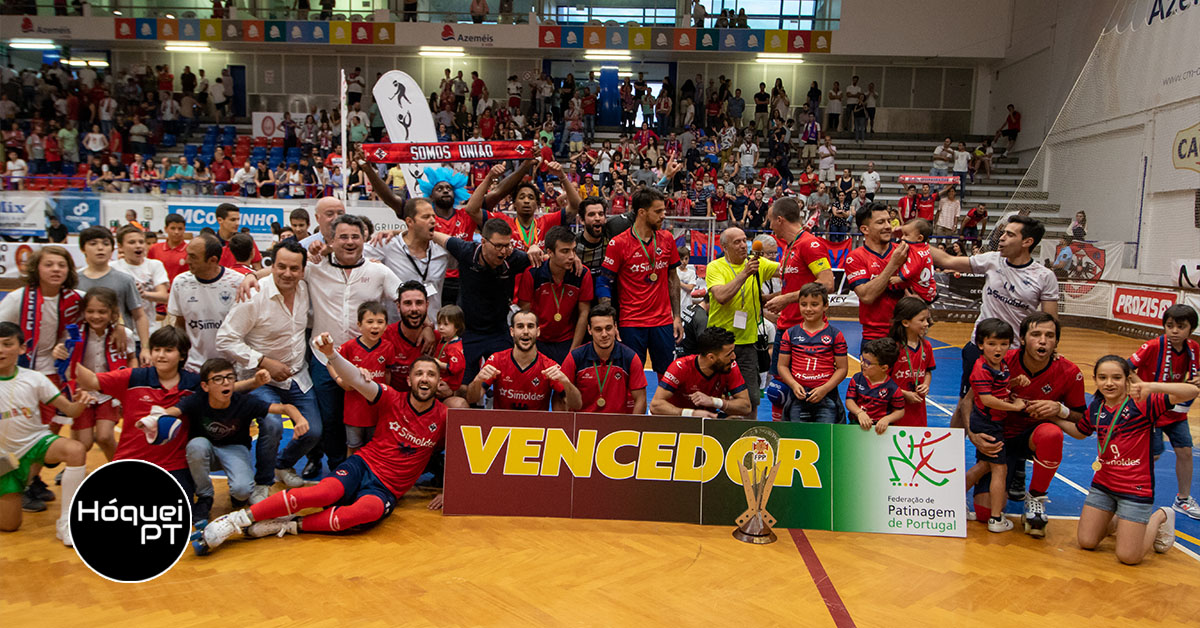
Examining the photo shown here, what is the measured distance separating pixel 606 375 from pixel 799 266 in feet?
6.42

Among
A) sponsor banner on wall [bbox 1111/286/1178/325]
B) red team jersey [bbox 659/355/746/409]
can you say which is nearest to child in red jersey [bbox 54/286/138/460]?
red team jersey [bbox 659/355/746/409]

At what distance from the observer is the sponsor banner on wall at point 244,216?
58.4 feet

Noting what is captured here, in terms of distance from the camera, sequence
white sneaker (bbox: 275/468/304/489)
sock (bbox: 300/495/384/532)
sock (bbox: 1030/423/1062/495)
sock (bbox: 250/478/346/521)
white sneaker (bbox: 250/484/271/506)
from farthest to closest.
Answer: white sneaker (bbox: 275/468/304/489)
sock (bbox: 1030/423/1062/495)
white sneaker (bbox: 250/484/271/506)
sock (bbox: 300/495/384/532)
sock (bbox: 250/478/346/521)

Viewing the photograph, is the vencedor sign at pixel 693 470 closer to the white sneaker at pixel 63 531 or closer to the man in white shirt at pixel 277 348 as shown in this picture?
the man in white shirt at pixel 277 348

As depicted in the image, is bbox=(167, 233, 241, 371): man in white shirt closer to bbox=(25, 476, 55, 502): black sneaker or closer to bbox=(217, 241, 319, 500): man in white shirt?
bbox=(217, 241, 319, 500): man in white shirt

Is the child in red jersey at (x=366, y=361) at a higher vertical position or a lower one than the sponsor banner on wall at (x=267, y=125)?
lower

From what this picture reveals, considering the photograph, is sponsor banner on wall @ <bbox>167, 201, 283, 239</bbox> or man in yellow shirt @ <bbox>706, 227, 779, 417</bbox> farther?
sponsor banner on wall @ <bbox>167, 201, 283, 239</bbox>

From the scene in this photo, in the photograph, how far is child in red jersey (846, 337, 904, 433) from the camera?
5879mm

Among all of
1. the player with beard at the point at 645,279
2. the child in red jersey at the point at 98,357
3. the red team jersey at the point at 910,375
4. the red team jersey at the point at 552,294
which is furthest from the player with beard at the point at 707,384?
the child in red jersey at the point at 98,357

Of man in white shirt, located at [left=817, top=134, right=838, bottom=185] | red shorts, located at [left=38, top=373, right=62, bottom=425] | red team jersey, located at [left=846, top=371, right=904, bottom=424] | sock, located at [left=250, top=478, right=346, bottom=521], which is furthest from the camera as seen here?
man in white shirt, located at [left=817, top=134, right=838, bottom=185]

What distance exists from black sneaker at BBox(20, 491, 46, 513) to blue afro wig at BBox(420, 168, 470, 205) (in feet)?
14.2

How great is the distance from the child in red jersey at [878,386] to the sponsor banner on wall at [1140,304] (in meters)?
12.3

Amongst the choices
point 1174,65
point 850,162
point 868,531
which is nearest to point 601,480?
point 868,531

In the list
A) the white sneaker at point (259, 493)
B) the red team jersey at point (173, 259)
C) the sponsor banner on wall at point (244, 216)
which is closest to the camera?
the white sneaker at point (259, 493)
